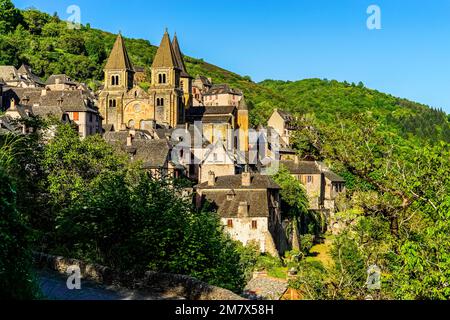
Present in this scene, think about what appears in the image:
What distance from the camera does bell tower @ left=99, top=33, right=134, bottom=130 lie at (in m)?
→ 100

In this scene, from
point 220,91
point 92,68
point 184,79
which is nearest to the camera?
point 184,79

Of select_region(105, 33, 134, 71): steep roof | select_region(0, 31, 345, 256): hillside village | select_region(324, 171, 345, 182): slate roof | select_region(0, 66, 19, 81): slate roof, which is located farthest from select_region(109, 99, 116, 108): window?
select_region(324, 171, 345, 182): slate roof

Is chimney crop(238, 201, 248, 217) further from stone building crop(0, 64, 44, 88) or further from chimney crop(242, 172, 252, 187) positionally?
stone building crop(0, 64, 44, 88)

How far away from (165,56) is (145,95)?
6.72 m

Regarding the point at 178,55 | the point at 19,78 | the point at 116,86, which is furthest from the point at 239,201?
the point at 19,78

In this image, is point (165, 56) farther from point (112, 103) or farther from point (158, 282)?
point (158, 282)

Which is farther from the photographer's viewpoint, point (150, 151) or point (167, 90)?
point (167, 90)

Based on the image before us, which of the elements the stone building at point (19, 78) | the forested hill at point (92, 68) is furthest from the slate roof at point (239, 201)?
the forested hill at point (92, 68)

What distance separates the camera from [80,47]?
559ft

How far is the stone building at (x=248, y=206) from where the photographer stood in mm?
59094

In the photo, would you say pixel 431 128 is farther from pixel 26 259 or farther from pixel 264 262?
pixel 26 259

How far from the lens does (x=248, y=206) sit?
197 ft
